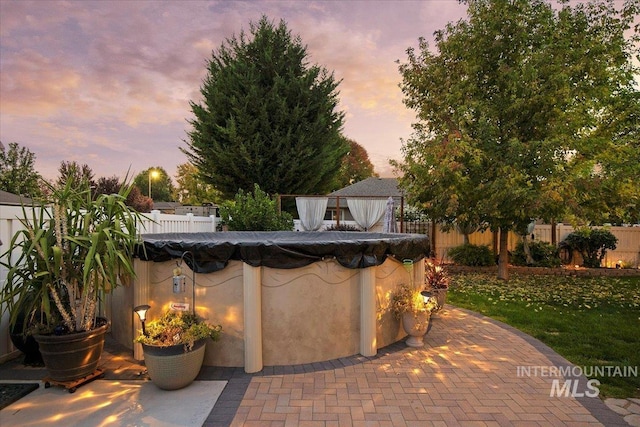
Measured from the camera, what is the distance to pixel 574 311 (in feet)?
18.4

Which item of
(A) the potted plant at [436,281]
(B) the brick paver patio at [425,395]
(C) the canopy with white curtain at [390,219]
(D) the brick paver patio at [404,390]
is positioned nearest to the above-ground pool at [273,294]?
(D) the brick paver patio at [404,390]

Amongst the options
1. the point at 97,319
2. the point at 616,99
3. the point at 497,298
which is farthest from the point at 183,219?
the point at 616,99

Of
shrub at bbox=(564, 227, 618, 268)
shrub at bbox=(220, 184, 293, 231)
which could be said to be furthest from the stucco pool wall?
shrub at bbox=(564, 227, 618, 268)

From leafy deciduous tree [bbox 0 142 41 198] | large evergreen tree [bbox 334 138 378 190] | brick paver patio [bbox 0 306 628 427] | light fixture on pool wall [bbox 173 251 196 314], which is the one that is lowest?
brick paver patio [bbox 0 306 628 427]

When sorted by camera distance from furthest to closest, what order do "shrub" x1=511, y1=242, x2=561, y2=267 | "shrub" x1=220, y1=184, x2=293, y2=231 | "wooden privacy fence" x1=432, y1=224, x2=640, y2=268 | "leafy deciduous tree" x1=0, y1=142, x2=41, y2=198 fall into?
"leafy deciduous tree" x1=0, y1=142, x2=41, y2=198 < "wooden privacy fence" x1=432, y1=224, x2=640, y2=268 < "shrub" x1=511, y1=242, x2=561, y2=267 < "shrub" x1=220, y1=184, x2=293, y2=231

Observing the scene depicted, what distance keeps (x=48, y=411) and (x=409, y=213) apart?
11555mm

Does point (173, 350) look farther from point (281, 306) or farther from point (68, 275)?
point (68, 275)

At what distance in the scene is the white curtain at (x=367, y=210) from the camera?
11.5 meters

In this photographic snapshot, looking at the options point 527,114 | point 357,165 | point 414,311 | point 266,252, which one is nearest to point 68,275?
point 266,252

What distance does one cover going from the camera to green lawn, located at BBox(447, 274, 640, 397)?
367 cm

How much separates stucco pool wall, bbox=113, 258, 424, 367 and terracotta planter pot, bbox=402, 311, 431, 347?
641mm

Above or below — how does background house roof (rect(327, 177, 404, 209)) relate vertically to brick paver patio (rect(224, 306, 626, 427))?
above

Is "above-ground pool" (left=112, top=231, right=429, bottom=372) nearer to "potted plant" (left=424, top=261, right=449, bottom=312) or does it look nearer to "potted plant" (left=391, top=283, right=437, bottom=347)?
"potted plant" (left=391, top=283, right=437, bottom=347)

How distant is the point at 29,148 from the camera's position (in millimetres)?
17906
